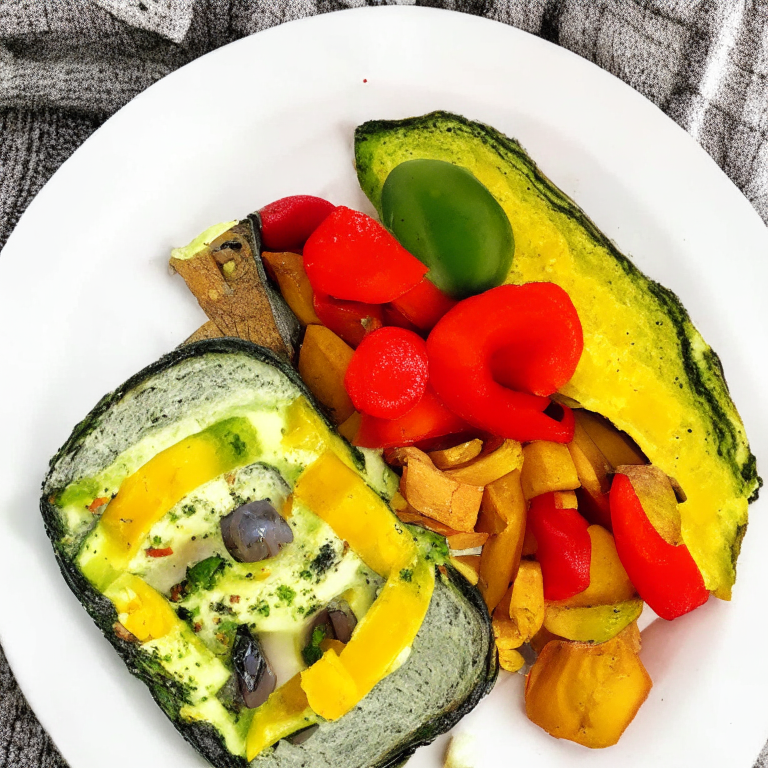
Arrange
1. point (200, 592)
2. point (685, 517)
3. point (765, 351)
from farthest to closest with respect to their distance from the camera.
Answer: point (765, 351)
point (685, 517)
point (200, 592)

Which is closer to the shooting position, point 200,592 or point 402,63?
point 200,592

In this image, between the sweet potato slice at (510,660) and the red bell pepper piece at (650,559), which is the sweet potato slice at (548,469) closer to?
the red bell pepper piece at (650,559)

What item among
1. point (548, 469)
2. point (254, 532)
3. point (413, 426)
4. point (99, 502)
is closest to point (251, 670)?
point (254, 532)

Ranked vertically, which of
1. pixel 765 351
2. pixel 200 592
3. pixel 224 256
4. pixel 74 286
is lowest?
pixel 200 592

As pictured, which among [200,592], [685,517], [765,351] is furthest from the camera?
[765,351]

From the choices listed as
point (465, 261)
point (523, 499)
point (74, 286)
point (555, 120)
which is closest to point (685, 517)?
point (523, 499)

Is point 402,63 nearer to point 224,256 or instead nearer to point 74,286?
point 224,256

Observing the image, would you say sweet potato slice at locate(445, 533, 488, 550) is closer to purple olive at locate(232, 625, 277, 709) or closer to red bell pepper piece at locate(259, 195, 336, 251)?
purple olive at locate(232, 625, 277, 709)

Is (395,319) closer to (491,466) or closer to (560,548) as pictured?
(491,466)
